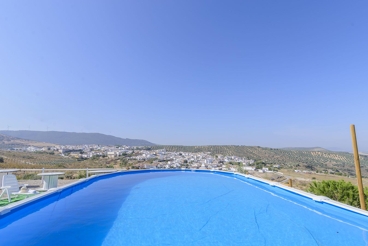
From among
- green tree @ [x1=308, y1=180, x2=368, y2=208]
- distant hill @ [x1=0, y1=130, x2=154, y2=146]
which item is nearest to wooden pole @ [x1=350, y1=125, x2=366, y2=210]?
green tree @ [x1=308, y1=180, x2=368, y2=208]

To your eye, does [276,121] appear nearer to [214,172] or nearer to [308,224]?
[214,172]

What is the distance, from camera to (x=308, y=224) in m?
4.00

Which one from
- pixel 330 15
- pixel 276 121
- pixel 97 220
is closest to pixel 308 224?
pixel 97 220

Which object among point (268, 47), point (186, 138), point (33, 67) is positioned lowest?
point (186, 138)

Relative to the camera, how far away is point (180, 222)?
4.12 meters

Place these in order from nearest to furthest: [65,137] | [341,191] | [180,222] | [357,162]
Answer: [180,222], [357,162], [341,191], [65,137]

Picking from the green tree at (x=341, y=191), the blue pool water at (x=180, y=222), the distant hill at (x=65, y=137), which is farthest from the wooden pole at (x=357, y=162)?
the distant hill at (x=65, y=137)

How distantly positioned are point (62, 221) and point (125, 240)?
1751 mm

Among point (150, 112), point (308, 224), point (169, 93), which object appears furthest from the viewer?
→ point (150, 112)

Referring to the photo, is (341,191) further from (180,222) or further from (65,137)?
(65,137)

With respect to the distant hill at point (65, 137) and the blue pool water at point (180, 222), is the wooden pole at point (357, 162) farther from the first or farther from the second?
the distant hill at point (65, 137)

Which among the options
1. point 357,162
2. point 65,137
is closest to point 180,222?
point 357,162

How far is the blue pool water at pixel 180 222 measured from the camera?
3.27 metres

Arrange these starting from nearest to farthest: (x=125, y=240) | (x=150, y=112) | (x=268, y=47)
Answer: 1. (x=125, y=240)
2. (x=268, y=47)
3. (x=150, y=112)
